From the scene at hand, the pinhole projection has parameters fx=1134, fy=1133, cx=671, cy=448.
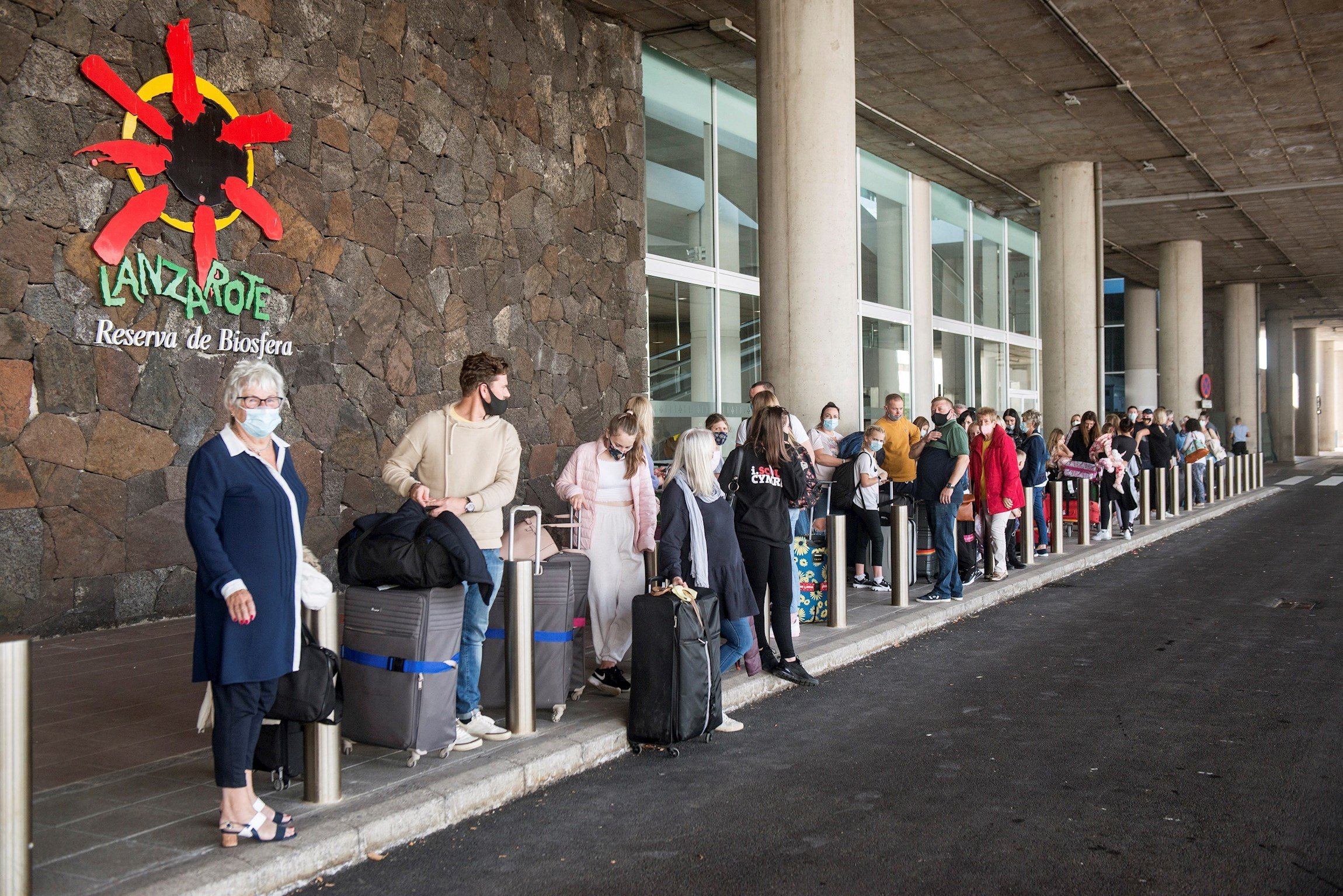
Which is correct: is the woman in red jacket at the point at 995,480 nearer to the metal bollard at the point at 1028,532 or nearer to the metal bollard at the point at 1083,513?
the metal bollard at the point at 1028,532

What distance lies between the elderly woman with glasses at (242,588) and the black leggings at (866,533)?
747 centimetres

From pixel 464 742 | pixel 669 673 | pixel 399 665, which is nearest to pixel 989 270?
pixel 669 673

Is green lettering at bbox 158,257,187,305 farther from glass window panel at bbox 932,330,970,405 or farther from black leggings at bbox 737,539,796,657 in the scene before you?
glass window panel at bbox 932,330,970,405

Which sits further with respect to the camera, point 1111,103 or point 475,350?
point 1111,103

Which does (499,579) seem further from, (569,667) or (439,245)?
(439,245)

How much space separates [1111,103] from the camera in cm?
1841

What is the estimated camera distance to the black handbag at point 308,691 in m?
4.41

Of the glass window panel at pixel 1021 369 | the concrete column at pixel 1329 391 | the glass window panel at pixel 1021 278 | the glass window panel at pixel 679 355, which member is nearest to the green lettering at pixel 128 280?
the glass window panel at pixel 679 355

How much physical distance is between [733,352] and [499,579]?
11434mm

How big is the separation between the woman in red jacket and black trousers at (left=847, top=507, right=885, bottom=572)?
1.19 meters

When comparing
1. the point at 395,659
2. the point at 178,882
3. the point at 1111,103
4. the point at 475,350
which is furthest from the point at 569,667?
the point at 1111,103

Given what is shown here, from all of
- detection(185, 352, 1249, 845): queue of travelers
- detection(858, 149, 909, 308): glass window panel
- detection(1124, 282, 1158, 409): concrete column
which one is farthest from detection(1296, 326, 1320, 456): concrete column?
detection(185, 352, 1249, 845): queue of travelers

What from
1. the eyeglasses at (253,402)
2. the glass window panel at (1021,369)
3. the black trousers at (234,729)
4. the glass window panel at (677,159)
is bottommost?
the black trousers at (234,729)

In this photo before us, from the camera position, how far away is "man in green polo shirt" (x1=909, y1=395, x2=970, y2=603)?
10500mm
